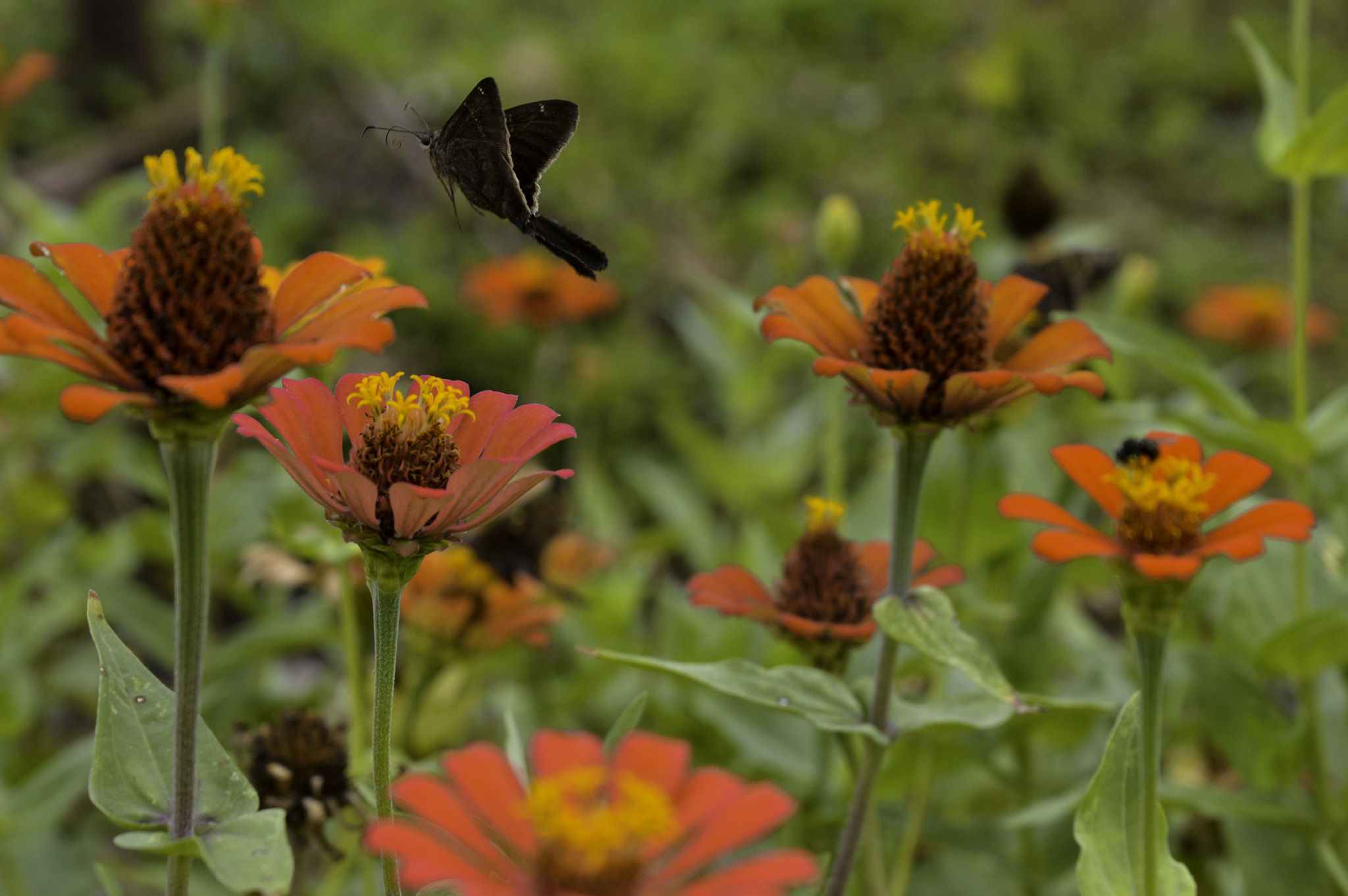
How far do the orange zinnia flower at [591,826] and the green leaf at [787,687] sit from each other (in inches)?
9.6

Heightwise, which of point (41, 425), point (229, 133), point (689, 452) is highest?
point (229, 133)

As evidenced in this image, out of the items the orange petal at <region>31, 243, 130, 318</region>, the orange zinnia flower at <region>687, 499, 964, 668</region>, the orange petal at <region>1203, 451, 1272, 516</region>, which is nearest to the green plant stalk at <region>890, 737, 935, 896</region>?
the orange zinnia flower at <region>687, 499, 964, 668</region>

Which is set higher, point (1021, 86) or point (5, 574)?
point (1021, 86)

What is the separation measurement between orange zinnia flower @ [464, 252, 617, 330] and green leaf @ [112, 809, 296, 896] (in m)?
1.57

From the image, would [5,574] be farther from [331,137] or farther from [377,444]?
[331,137]

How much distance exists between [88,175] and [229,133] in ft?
1.48

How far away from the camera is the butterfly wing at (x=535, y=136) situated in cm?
93

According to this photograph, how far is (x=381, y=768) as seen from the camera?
69 centimetres

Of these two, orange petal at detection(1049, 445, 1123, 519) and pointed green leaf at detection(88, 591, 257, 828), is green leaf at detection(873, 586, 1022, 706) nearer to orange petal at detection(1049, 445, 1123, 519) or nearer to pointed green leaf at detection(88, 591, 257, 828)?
orange petal at detection(1049, 445, 1123, 519)

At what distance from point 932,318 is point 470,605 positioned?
0.66 m

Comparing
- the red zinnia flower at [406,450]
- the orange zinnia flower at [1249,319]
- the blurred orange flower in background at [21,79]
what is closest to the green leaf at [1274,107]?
the red zinnia flower at [406,450]

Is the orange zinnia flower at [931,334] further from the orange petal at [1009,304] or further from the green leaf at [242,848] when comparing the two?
the green leaf at [242,848]

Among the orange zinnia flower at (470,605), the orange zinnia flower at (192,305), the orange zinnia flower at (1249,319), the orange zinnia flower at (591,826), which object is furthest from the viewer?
the orange zinnia flower at (1249,319)

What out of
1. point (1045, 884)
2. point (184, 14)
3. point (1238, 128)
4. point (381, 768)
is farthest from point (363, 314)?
point (1238, 128)
